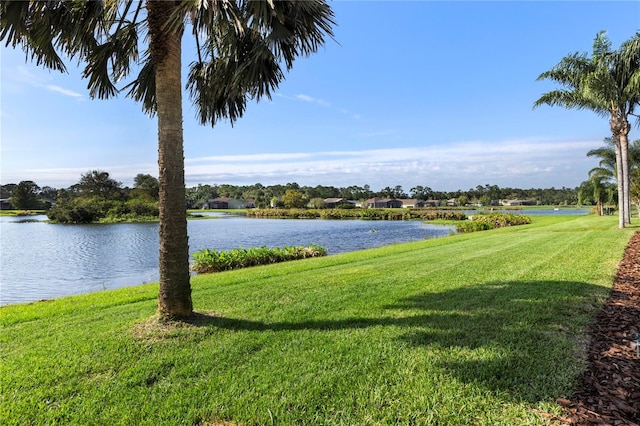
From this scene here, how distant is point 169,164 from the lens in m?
4.34

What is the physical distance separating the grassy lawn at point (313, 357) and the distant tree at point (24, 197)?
109 m

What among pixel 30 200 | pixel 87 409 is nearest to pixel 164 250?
pixel 87 409

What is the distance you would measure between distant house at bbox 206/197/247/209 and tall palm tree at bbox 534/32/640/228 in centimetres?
11482

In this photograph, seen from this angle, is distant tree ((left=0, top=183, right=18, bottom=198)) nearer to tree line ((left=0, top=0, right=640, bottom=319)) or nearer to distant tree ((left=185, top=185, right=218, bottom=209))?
distant tree ((left=185, top=185, right=218, bottom=209))

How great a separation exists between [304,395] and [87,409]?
166cm

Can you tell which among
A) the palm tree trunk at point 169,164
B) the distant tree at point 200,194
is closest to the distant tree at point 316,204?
the distant tree at point 200,194

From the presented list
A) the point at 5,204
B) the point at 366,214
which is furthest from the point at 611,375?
the point at 5,204

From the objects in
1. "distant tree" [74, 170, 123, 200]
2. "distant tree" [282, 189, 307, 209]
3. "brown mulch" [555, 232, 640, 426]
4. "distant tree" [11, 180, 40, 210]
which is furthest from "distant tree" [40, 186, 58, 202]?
"brown mulch" [555, 232, 640, 426]

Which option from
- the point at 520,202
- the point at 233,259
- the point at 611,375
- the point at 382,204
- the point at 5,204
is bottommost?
the point at 233,259

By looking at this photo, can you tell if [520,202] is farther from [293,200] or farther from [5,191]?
[5,191]

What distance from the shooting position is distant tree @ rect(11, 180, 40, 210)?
8969 centimetres

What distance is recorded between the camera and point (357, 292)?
20.4ft

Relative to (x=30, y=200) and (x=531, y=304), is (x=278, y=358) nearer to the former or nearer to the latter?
(x=531, y=304)

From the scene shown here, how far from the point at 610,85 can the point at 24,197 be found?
374 feet
